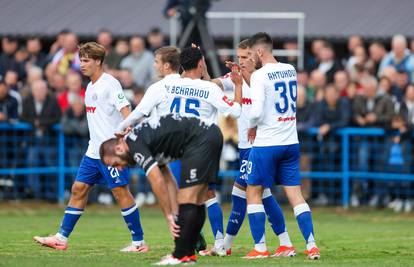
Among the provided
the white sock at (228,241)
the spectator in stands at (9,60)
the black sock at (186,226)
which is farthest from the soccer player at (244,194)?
the spectator in stands at (9,60)

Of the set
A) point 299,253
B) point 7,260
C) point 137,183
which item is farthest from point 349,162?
point 7,260

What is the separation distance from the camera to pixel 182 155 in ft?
37.8

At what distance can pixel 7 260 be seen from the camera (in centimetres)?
1202

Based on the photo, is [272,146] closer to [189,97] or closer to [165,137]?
[189,97]

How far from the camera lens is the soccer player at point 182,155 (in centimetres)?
1133

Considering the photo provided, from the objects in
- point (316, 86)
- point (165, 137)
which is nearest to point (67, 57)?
point (316, 86)

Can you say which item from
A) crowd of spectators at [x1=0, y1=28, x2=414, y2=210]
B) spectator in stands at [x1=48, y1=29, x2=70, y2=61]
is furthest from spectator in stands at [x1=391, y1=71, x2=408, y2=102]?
spectator in stands at [x1=48, y1=29, x2=70, y2=61]

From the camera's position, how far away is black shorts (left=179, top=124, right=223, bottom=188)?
450 inches

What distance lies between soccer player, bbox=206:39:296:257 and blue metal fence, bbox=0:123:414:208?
25.1ft

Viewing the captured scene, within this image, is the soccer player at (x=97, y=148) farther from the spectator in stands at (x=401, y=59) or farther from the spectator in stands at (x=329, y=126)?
the spectator in stands at (x=401, y=59)

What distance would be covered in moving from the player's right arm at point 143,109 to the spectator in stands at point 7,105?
9585mm

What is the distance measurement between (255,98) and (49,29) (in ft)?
46.2

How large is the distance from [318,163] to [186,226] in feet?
33.5

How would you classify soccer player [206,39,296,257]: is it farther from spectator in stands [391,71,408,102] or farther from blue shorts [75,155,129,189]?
spectator in stands [391,71,408,102]
